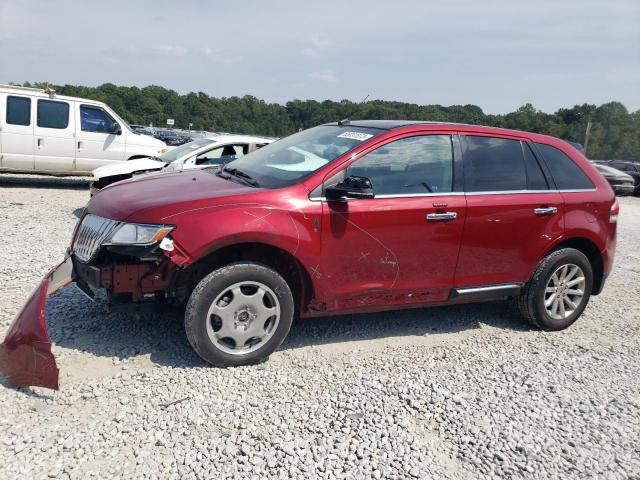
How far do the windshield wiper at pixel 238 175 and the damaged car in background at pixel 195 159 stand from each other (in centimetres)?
410

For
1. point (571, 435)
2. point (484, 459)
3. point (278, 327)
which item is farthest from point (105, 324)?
point (571, 435)

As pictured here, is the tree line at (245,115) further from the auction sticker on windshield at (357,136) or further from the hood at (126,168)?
the auction sticker on windshield at (357,136)

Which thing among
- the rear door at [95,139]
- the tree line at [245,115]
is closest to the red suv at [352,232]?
the rear door at [95,139]

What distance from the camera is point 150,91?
6819cm

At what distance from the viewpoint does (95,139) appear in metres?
11.8

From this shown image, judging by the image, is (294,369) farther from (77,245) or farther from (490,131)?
(490,131)

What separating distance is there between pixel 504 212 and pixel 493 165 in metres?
0.44

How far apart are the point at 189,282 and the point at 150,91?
7030 cm

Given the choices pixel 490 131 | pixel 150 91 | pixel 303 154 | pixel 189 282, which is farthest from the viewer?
pixel 150 91

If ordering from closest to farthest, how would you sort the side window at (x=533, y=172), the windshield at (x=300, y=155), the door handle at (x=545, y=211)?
the windshield at (x=300, y=155), the door handle at (x=545, y=211), the side window at (x=533, y=172)

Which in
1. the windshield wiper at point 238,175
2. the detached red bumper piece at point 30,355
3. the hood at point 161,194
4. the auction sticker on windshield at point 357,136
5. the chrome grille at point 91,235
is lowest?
the detached red bumper piece at point 30,355

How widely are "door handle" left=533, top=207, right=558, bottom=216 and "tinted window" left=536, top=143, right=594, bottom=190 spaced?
28 centimetres

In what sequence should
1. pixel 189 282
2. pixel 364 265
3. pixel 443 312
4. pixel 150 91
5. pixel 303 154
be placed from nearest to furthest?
pixel 189 282, pixel 364 265, pixel 303 154, pixel 443 312, pixel 150 91

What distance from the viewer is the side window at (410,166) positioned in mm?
4160
